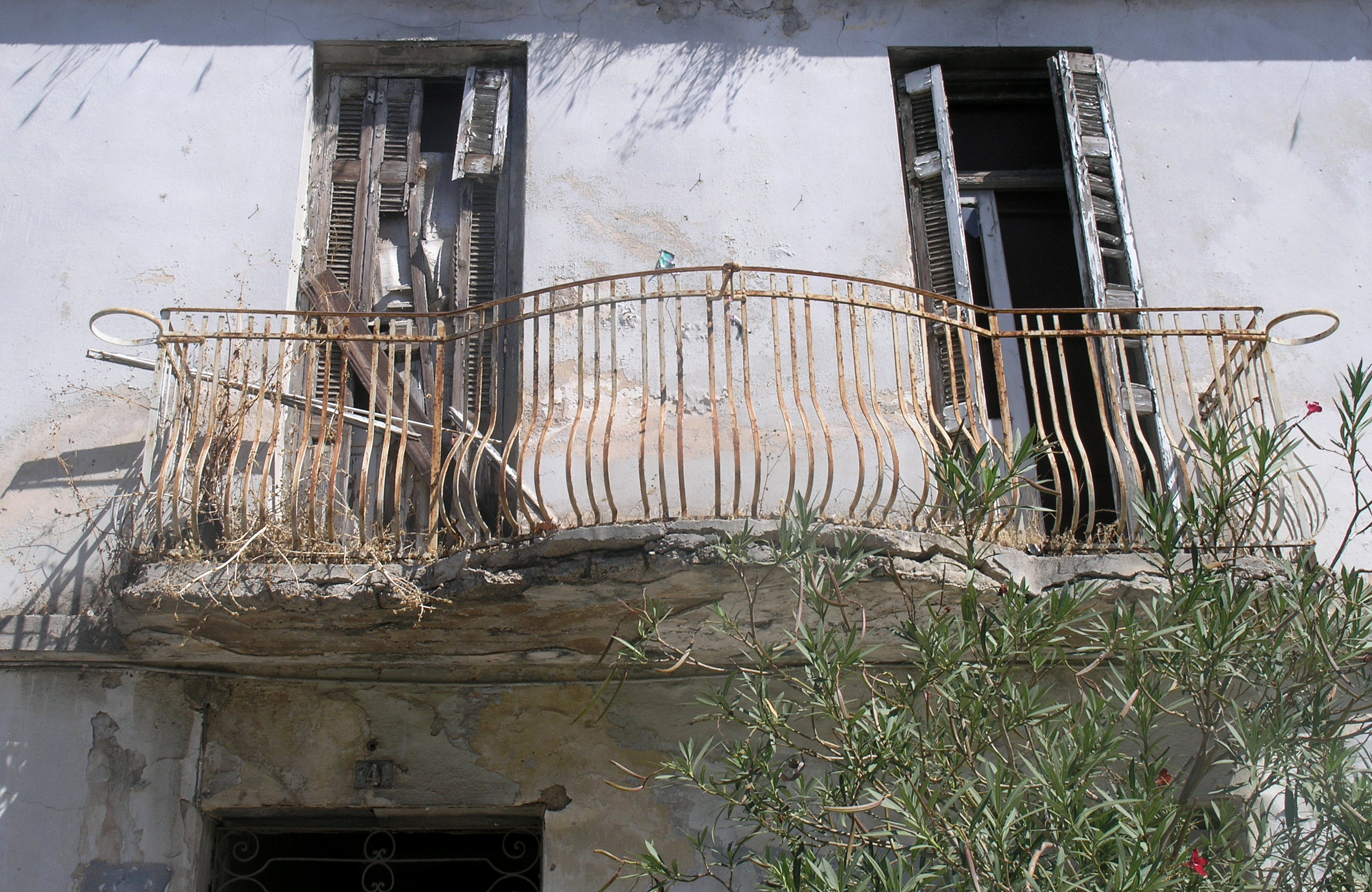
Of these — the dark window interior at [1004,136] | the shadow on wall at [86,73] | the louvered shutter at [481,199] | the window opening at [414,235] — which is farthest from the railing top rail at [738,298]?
the shadow on wall at [86,73]

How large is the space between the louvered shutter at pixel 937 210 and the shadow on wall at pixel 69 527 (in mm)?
3824

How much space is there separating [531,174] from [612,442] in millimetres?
1576

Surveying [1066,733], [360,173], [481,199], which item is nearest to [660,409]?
[1066,733]

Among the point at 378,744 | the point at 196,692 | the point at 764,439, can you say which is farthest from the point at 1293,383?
the point at 196,692

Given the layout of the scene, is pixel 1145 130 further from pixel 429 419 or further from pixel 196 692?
pixel 196 692

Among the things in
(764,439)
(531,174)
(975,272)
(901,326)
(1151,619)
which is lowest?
(1151,619)

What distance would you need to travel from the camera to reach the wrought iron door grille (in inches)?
209

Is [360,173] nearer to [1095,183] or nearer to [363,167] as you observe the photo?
[363,167]

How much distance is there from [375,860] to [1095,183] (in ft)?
15.5

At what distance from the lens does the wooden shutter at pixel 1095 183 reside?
6160 millimetres

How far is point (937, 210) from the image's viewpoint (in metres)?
6.57

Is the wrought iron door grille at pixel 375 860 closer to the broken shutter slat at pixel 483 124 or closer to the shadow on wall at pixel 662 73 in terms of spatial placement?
the broken shutter slat at pixel 483 124

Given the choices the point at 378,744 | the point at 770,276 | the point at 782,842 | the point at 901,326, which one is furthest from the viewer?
the point at 901,326

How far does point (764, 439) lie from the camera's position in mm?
5688
